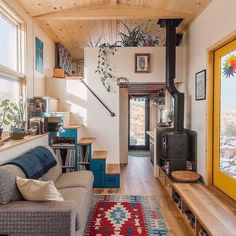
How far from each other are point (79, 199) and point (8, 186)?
74 cm

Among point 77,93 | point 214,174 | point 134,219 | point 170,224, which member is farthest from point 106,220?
point 77,93

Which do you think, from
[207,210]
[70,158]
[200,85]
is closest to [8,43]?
[70,158]

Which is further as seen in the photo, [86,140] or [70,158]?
[86,140]

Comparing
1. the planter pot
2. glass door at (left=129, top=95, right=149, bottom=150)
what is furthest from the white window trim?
glass door at (left=129, top=95, right=149, bottom=150)

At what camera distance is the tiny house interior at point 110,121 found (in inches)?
97.2

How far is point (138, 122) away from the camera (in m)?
9.12

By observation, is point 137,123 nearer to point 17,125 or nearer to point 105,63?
point 105,63

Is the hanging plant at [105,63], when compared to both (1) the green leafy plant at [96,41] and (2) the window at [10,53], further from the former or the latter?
(2) the window at [10,53]

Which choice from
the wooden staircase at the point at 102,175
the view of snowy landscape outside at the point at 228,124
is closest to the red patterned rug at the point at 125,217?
the wooden staircase at the point at 102,175

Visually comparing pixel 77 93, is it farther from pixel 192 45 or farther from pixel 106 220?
pixel 106 220

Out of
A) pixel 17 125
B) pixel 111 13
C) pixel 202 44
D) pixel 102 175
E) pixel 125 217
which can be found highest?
pixel 111 13

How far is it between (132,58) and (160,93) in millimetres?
2800

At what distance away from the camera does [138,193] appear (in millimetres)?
4078

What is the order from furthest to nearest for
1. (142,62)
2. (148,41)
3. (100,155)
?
(148,41) → (142,62) → (100,155)
